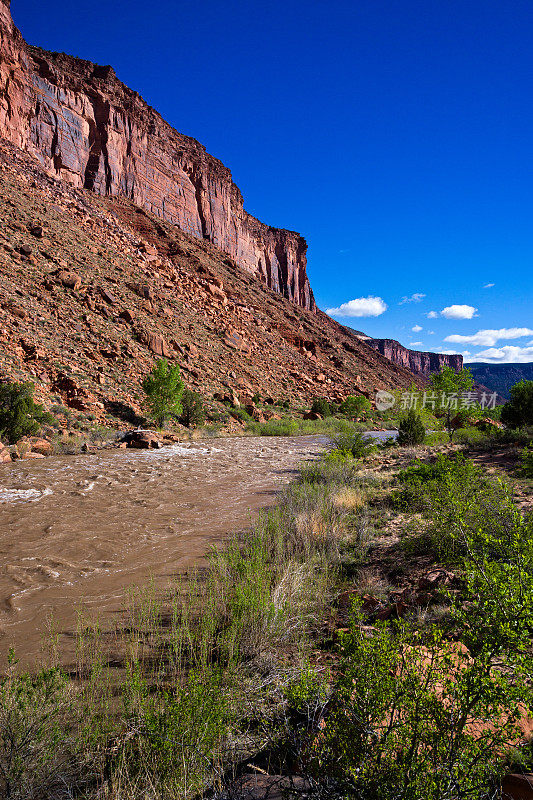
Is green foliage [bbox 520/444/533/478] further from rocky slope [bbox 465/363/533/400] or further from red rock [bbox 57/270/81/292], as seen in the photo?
rocky slope [bbox 465/363/533/400]

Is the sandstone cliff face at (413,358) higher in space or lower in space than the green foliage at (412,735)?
higher

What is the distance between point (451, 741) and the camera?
5.38 ft

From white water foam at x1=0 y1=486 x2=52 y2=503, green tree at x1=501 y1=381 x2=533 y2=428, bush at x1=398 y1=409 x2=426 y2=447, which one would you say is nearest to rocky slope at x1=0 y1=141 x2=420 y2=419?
white water foam at x1=0 y1=486 x2=52 y2=503

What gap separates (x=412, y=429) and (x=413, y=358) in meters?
141

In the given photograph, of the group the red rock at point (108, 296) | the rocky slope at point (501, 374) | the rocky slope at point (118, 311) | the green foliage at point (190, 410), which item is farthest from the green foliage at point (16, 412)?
the rocky slope at point (501, 374)

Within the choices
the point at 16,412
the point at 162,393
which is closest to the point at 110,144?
the point at 162,393

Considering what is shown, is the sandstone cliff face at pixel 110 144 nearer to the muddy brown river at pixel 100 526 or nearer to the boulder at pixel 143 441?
the boulder at pixel 143 441

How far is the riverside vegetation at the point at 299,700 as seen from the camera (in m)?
1.65

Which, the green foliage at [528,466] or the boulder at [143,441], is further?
the boulder at [143,441]

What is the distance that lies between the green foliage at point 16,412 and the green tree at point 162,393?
21.3ft

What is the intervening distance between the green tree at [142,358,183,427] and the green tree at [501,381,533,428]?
16.2 metres

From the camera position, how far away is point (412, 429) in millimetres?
16328

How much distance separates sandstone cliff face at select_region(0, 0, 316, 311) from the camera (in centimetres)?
3328

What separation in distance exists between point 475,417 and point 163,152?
5416 cm
